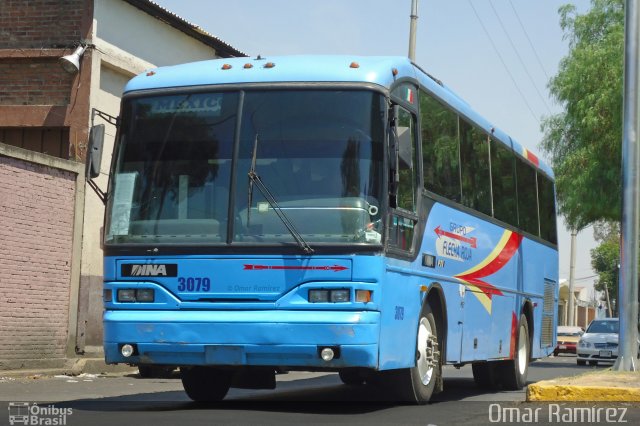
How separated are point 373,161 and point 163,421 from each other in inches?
119

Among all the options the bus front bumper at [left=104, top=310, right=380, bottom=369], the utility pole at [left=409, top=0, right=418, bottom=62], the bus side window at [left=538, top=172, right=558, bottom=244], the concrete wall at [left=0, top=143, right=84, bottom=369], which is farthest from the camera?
the utility pole at [left=409, top=0, right=418, bottom=62]

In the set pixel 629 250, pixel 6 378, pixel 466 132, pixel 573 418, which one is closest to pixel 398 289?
pixel 573 418

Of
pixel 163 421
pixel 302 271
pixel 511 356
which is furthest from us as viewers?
pixel 511 356

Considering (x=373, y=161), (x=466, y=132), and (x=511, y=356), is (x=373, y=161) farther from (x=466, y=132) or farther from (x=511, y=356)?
(x=511, y=356)

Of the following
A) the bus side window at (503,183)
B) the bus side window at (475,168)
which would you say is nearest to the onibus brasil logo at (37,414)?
the bus side window at (475,168)

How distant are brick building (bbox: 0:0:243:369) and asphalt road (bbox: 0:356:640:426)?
248cm

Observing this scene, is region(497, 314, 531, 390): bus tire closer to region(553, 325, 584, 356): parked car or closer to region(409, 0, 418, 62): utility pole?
region(409, 0, 418, 62): utility pole

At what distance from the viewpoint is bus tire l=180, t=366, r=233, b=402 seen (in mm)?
13109

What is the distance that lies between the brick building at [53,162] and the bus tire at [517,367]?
7.77 metres

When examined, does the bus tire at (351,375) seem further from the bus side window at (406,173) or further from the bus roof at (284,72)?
the bus roof at (284,72)

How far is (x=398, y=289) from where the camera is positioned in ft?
37.7

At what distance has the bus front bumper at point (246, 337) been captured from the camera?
10.7 metres

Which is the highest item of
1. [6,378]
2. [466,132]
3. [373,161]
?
[466,132]

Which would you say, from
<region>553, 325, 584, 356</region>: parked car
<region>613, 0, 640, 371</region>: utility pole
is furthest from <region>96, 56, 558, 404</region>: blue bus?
<region>553, 325, 584, 356</region>: parked car
